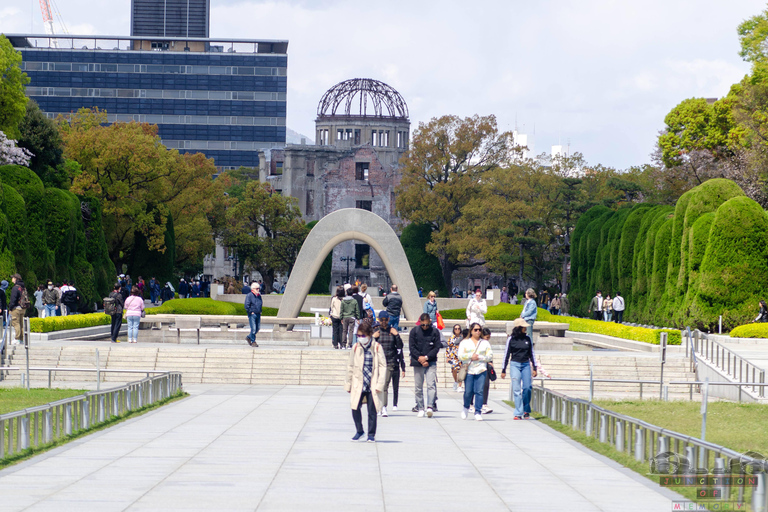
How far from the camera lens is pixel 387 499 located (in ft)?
26.5

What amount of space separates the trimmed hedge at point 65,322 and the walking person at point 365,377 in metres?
14.8

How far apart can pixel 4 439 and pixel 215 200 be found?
52.3 meters

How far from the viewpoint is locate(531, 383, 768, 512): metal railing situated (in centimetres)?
794

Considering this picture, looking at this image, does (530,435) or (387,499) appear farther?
(530,435)

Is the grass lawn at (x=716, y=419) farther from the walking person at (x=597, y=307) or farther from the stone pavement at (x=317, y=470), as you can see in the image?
the walking person at (x=597, y=307)

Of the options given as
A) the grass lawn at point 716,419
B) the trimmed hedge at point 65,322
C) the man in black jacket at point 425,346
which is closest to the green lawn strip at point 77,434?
the man in black jacket at point 425,346

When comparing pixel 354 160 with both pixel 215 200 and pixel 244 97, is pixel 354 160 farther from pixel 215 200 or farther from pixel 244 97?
pixel 244 97

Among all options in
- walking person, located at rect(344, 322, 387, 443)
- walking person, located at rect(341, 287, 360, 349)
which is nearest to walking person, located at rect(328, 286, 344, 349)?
walking person, located at rect(341, 287, 360, 349)

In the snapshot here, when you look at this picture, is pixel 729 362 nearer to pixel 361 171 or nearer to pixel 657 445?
pixel 657 445

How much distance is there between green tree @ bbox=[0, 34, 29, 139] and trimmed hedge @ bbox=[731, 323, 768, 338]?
3036 centimetres

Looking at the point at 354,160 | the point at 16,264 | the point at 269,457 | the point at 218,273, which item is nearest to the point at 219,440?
the point at 269,457

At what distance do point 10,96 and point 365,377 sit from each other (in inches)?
1302

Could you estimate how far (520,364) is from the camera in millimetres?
14859

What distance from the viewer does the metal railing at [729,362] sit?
1959 centimetres
